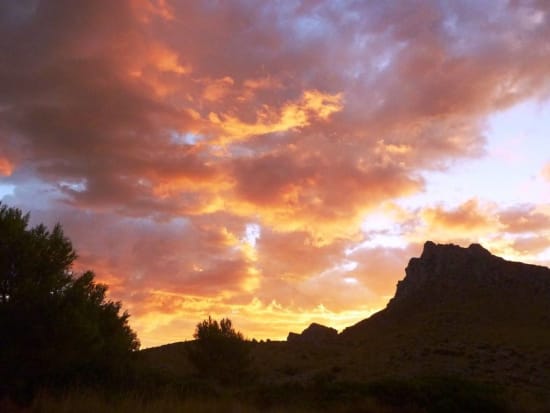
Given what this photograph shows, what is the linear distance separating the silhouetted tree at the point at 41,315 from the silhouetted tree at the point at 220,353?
20.6 meters

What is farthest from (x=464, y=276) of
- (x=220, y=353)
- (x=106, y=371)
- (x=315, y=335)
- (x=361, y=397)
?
(x=106, y=371)

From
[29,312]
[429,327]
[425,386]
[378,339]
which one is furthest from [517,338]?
[29,312]

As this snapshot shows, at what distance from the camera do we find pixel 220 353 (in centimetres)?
4684

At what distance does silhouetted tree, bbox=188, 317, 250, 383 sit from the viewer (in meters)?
45.6

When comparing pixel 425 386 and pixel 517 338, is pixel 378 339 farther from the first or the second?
pixel 425 386

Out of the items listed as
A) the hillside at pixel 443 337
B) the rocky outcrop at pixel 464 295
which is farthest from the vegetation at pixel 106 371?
the rocky outcrop at pixel 464 295

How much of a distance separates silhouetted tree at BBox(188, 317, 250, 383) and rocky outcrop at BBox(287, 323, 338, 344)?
168 ft

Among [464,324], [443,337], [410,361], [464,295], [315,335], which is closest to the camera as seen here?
[410,361]

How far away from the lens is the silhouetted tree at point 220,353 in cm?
4562

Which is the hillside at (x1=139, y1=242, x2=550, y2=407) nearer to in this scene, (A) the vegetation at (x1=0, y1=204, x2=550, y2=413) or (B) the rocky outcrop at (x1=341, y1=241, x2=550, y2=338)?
(B) the rocky outcrop at (x1=341, y1=241, x2=550, y2=338)

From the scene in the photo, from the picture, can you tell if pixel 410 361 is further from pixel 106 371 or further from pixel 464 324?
pixel 106 371

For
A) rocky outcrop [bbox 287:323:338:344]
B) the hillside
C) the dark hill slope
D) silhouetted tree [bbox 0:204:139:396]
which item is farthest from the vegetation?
rocky outcrop [bbox 287:323:338:344]

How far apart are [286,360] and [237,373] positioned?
2929 centimetres

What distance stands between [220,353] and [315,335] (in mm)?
64455
